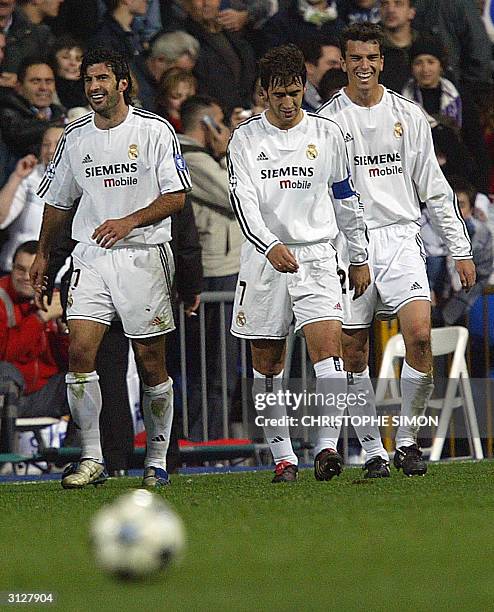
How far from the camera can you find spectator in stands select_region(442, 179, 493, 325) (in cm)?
1270

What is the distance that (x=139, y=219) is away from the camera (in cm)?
895

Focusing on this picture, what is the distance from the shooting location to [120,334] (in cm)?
1039

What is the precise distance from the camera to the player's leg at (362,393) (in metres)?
9.41

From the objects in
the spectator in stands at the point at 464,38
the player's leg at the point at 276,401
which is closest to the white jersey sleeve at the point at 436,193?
the player's leg at the point at 276,401

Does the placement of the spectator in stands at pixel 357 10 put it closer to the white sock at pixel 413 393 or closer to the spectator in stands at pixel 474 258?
the spectator in stands at pixel 474 258

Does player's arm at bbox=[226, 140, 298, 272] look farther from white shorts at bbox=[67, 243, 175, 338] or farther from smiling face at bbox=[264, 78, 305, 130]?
white shorts at bbox=[67, 243, 175, 338]

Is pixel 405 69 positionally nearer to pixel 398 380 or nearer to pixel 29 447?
pixel 398 380

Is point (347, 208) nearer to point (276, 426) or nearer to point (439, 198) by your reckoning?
point (439, 198)

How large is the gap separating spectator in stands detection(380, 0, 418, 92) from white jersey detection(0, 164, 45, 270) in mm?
3199

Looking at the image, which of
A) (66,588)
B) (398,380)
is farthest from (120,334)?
(66,588)

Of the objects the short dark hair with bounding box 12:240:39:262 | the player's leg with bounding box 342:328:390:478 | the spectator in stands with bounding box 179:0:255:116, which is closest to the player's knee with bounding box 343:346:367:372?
the player's leg with bounding box 342:328:390:478

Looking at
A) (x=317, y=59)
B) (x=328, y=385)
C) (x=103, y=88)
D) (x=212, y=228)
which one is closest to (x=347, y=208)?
(x=328, y=385)

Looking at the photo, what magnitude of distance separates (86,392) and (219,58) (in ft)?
15.0

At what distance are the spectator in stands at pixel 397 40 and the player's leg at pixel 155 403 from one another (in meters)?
4.77
